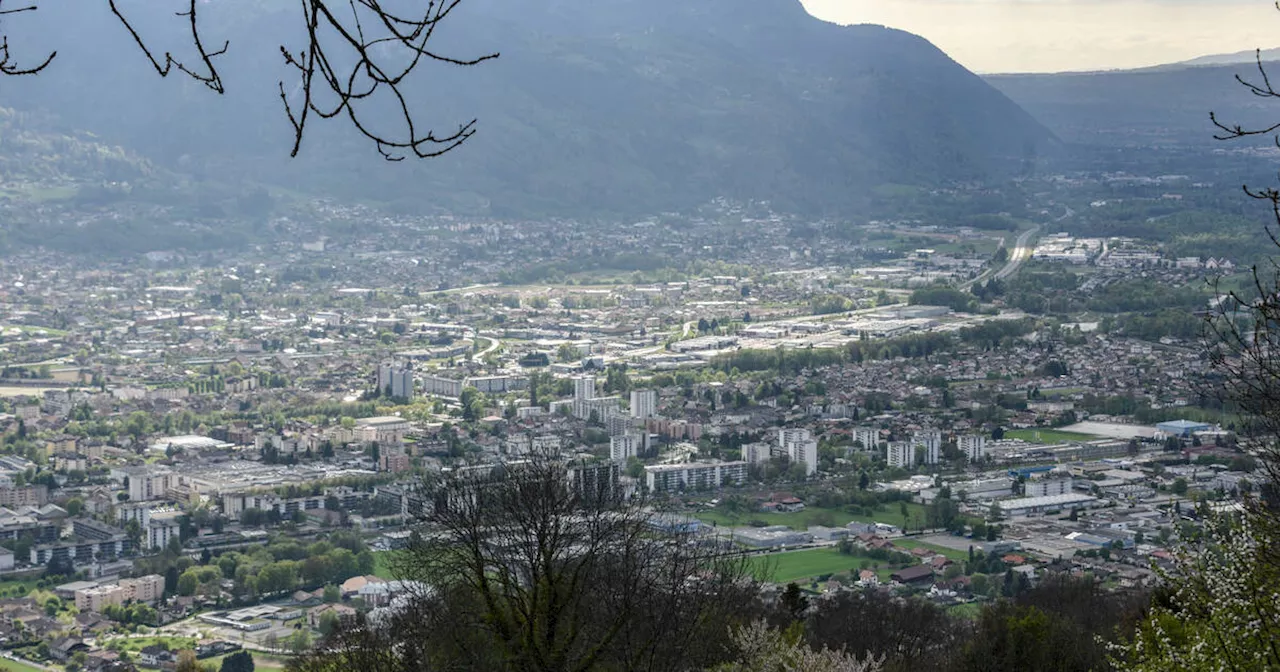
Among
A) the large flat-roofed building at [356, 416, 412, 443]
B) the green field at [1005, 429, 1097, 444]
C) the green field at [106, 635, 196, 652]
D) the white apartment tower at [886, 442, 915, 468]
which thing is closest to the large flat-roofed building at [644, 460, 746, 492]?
the white apartment tower at [886, 442, 915, 468]

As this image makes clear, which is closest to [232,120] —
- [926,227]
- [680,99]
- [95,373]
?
[680,99]

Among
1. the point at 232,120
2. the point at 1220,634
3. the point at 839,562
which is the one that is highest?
the point at 232,120

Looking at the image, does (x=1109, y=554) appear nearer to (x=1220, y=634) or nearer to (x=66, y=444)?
(x=1220, y=634)

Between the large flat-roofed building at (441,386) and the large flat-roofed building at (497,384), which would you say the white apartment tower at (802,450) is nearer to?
the large flat-roofed building at (497,384)

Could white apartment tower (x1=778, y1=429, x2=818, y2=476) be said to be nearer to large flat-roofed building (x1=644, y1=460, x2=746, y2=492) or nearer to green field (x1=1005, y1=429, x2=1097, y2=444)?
large flat-roofed building (x1=644, y1=460, x2=746, y2=492)

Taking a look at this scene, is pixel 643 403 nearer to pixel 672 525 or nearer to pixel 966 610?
pixel 966 610

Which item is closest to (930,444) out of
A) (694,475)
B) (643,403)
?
(694,475)
